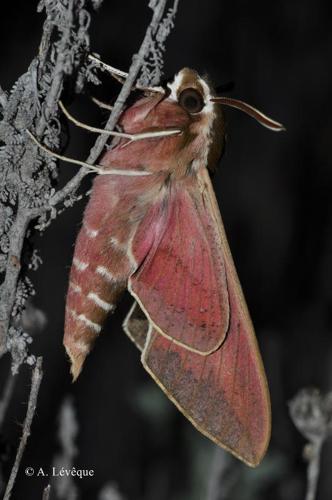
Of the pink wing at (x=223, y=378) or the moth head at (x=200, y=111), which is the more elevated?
the moth head at (x=200, y=111)

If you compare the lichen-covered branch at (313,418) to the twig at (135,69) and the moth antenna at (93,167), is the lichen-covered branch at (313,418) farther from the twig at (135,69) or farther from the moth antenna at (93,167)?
the twig at (135,69)

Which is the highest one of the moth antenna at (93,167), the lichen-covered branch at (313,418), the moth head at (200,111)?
the moth head at (200,111)

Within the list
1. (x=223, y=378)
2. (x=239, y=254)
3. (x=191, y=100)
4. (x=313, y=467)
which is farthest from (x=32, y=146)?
(x=239, y=254)

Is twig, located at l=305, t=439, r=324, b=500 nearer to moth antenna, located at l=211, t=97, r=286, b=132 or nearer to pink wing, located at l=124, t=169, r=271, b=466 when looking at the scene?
pink wing, located at l=124, t=169, r=271, b=466

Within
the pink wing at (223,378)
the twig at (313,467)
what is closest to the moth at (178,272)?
the pink wing at (223,378)

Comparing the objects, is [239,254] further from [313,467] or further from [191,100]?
[191,100]

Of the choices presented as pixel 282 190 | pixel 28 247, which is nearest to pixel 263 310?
pixel 282 190

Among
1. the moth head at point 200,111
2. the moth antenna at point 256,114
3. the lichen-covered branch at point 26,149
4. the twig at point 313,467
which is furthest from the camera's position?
the twig at point 313,467
